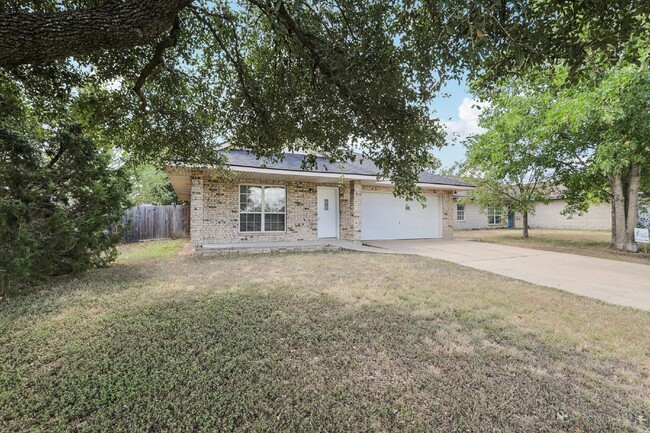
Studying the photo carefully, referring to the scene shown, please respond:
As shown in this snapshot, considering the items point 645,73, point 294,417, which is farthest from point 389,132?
point 645,73

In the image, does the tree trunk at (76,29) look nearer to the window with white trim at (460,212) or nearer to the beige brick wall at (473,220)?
the beige brick wall at (473,220)

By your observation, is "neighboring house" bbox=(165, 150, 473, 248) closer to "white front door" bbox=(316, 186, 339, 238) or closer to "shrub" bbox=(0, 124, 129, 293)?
"white front door" bbox=(316, 186, 339, 238)

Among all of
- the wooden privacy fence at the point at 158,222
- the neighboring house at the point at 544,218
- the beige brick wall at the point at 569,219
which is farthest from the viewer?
the neighboring house at the point at 544,218

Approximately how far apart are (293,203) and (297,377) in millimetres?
9488

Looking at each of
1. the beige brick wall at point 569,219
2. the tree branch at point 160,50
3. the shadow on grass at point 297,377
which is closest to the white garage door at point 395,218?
the shadow on grass at point 297,377

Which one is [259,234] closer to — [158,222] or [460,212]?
[158,222]

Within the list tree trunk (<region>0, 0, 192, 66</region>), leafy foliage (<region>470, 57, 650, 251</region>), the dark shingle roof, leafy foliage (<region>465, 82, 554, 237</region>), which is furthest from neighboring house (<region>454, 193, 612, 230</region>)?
tree trunk (<region>0, 0, 192, 66</region>)

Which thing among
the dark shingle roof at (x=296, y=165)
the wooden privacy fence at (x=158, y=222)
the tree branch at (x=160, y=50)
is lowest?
the wooden privacy fence at (x=158, y=222)

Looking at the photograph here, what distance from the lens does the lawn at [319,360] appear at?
83.8 inches

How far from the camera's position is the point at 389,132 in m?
3.99

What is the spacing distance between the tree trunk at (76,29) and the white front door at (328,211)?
397 inches

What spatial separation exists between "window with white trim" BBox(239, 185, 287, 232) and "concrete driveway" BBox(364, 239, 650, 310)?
16.6 feet

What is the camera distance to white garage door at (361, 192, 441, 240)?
1377cm

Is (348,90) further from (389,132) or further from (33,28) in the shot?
(33,28)
